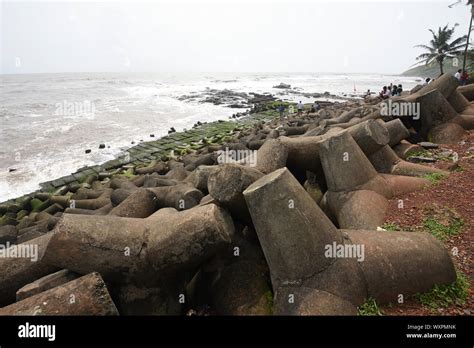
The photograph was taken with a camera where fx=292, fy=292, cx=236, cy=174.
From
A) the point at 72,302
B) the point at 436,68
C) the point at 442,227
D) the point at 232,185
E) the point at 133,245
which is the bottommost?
the point at 72,302

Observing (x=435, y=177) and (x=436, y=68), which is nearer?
(x=435, y=177)

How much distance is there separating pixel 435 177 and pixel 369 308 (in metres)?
3.53

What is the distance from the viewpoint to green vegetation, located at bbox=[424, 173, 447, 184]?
5207 millimetres

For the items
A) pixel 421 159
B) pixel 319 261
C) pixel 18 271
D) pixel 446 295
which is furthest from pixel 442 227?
pixel 18 271

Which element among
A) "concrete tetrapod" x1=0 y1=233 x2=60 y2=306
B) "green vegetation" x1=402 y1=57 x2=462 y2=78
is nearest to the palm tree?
"green vegetation" x1=402 y1=57 x2=462 y2=78

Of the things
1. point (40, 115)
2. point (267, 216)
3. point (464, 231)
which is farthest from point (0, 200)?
point (40, 115)

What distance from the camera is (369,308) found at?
9.73ft

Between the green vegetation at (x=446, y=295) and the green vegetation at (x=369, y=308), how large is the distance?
18.9 inches

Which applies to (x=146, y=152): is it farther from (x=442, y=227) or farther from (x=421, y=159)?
(x=442, y=227)

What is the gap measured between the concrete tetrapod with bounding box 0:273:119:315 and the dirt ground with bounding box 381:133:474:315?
2823 millimetres

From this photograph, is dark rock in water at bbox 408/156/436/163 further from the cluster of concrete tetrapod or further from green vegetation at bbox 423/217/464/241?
the cluster of concrete tetrapod

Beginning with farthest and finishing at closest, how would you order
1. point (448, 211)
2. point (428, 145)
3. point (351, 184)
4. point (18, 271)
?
point (428, 145)
point (351, 184)
point (448, 211)
point (18, 271)

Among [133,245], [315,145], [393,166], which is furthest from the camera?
[393,166]
